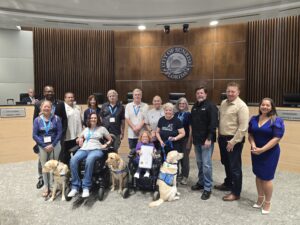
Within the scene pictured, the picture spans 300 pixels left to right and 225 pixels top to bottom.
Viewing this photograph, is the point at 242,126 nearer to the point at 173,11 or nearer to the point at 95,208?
the point at 95,208

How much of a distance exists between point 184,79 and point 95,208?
5038 mm

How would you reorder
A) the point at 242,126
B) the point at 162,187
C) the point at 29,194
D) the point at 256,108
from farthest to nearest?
the point at 256,108 < the point at 29,194 < the point at 162,187 < the point at 242,126

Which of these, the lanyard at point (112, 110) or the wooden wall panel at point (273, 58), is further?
the wooden wall panel at point (273, 58)

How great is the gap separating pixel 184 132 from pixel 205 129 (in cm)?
36

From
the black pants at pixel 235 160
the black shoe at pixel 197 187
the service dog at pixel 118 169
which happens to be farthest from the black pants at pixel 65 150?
the black pants at pixel 235 160

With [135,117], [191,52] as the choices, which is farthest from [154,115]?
[191,52]

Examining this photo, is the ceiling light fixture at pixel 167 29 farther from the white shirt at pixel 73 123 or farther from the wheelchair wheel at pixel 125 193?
the wheelchair wheel at pixel 125 193

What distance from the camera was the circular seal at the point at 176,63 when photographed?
7098 millimetres

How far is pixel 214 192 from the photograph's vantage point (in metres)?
3.39

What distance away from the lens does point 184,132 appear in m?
3.37

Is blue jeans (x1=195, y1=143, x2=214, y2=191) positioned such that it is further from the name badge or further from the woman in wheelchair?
the name badge

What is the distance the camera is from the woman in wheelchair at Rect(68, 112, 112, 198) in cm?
309

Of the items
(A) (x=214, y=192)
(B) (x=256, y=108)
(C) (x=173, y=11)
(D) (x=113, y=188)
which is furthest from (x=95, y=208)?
(C) (x=173, y=11)

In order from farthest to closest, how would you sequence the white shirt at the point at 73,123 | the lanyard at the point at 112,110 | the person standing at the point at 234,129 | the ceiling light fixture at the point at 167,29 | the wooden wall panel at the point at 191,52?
the wooden wall panel at the point at 191,52 < the ceiling light fixture at the point at 167,29 < the lanyard at the point at 112,110 < the white shirt at the point at 73,123 < the person standing at the point at 234,129
